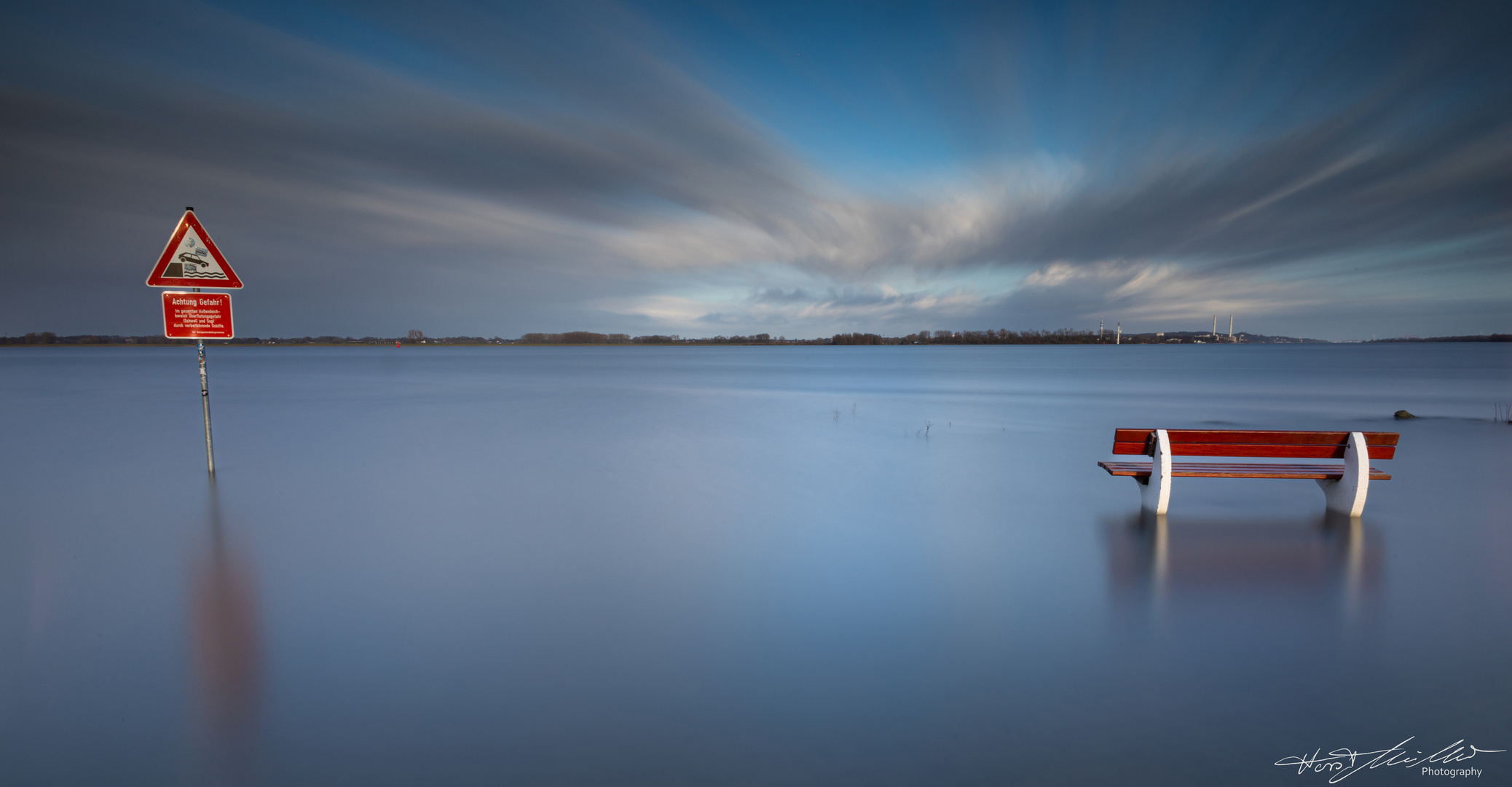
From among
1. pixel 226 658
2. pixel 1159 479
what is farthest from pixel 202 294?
pixel 1159 479

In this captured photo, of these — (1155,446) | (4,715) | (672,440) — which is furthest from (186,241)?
(1155,446)

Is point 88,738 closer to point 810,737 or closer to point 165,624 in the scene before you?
point 165,624

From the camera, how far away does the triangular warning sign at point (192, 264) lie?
7.27 metres

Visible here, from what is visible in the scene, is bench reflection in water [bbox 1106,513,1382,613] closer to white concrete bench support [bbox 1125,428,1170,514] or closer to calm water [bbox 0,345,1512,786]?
calm water [bbox 0,345,1512,786]

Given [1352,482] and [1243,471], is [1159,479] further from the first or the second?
[1352,482]

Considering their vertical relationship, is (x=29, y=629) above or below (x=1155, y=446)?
below

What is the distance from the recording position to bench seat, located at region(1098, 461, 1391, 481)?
19.9 feet

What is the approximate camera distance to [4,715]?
308cm

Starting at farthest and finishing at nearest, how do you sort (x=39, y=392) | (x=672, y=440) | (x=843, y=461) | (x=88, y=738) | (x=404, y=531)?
1. (x=39, y=392)
2. (x=672, y=440)
3. (x=843, y=461)
4. (x=404, y=531)
5. (x=88, y=738)

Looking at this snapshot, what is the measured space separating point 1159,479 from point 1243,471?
77 cm

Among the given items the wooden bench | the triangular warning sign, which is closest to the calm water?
the wooden bench

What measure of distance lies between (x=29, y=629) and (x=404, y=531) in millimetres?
2466

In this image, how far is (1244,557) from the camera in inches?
211

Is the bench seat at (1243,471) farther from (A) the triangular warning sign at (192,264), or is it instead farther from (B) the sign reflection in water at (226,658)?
(A) the triangular warning sign at (192,264)
